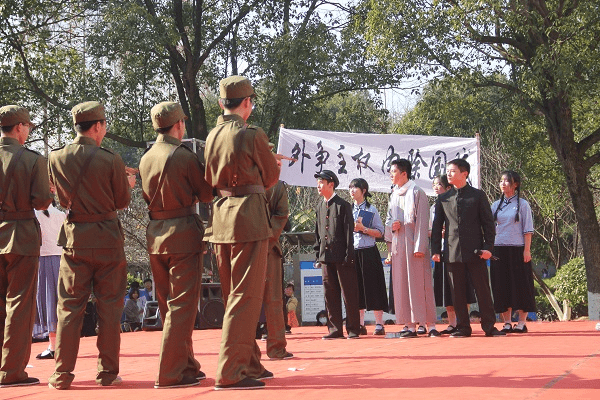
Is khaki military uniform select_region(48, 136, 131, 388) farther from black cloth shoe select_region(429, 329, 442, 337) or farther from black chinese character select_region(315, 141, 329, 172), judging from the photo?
black chinese character select_region(315, 141, 329, 172)

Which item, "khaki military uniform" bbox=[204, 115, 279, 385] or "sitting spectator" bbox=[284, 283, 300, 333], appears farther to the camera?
"sitting spectator" bbox=[284, 283, 300, 333]

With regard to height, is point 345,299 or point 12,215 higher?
point 12,215

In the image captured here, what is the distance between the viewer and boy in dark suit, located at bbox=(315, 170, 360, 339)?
973cm

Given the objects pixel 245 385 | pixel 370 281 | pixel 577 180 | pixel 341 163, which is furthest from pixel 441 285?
pixel 577 180

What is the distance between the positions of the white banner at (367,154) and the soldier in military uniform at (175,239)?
5.96m

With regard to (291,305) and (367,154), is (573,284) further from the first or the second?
(367,154)

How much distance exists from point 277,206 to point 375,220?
2667mm

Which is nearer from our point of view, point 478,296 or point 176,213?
point 176,213

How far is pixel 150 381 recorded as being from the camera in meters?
5.99

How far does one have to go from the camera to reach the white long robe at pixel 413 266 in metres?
9.52

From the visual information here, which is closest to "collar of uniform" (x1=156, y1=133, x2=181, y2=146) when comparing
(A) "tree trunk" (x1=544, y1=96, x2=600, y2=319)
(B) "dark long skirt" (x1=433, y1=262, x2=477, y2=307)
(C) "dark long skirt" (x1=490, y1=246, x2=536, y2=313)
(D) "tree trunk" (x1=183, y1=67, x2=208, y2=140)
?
(B) "dark long skirt" (x1=433, y1=262, x2=477, y2=307)

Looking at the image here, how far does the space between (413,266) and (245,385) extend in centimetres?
470

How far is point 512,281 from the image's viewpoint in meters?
9.91

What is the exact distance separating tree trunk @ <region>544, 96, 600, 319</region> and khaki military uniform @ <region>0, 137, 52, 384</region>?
12.1m
